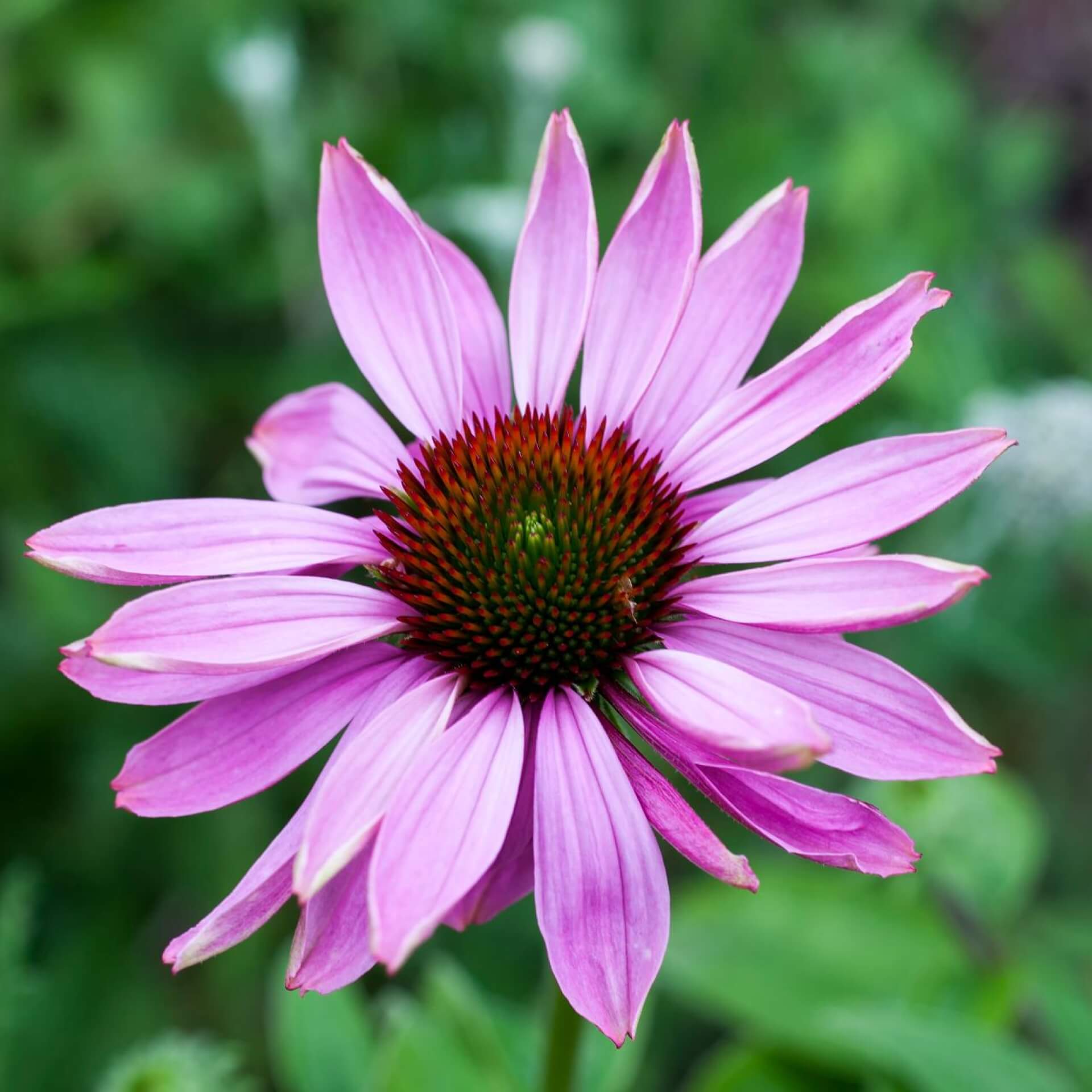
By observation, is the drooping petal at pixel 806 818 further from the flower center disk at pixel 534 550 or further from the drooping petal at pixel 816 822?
the flower center disk at pixel 534 550

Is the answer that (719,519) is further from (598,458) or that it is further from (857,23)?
(857,23)

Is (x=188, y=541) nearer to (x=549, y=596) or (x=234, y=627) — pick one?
(x=234, y=627)

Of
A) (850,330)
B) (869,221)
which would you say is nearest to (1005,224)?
(869,221)

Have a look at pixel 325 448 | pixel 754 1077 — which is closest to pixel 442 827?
pixel 325 448

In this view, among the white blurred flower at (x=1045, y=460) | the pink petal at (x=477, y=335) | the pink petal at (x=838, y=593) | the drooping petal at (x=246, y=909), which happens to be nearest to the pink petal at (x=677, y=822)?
the pink petal at (x=838, y=593)

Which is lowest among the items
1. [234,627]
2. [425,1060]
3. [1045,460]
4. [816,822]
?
[425,1060]

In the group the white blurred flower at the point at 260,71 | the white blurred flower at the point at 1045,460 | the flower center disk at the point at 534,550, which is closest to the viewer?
the flower center disk at the point at 534,550
